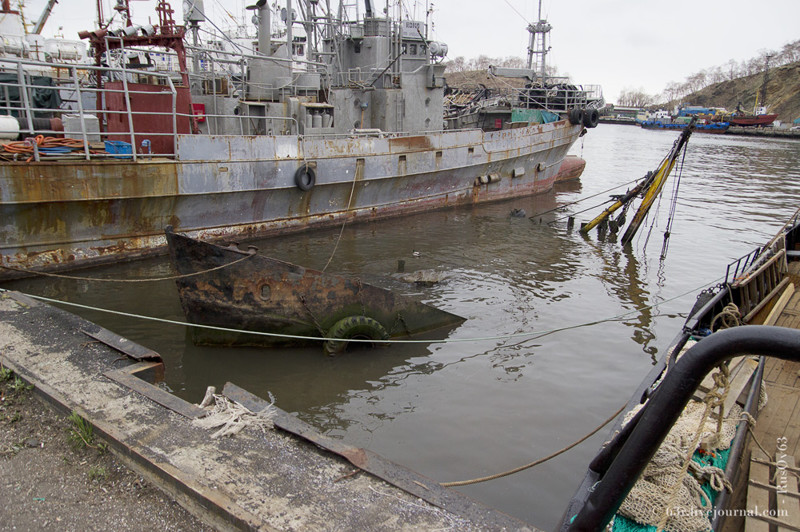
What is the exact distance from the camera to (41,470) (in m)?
3.07

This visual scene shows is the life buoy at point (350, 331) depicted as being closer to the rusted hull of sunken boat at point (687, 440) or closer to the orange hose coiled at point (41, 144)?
the rusted hull of sunken boat at point (687, 440)

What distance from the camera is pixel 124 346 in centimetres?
454

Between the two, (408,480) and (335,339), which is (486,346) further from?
(408,480)

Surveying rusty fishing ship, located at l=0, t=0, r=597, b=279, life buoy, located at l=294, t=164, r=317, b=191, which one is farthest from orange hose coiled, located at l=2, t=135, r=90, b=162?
life buoy, located at l=294, t=164, r=317, b=191

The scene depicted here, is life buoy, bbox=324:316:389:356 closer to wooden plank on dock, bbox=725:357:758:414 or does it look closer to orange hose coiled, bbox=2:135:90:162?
wooden plank on dock, bbox=725:357:758:414

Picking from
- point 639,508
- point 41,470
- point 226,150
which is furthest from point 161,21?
point 639,508

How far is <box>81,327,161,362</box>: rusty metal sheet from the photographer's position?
4.39m

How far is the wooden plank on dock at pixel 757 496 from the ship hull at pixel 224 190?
30.8 ft

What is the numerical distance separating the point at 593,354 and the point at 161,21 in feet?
37.3

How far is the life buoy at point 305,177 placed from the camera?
477 inches

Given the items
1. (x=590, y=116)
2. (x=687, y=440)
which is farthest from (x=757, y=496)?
(x=590, y=116)

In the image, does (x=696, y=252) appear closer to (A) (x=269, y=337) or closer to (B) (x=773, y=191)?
(A) (x=269, y=337)

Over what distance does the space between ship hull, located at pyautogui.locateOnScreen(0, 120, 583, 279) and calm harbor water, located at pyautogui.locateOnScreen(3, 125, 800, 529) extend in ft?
1.80

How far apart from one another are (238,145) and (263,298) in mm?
5835
